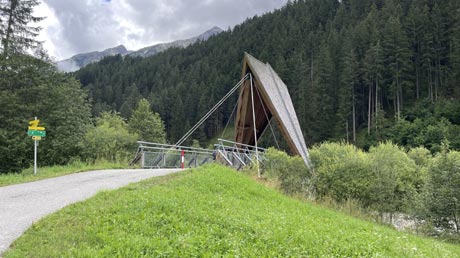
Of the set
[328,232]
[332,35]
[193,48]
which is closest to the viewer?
[328,232]

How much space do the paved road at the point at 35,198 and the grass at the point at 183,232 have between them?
17.3 inches

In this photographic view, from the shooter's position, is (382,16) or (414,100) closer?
(414,100)

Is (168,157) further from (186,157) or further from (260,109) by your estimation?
(260,109)

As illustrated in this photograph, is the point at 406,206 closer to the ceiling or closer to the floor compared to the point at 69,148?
closer to the floor

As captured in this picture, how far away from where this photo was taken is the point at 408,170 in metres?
12.8

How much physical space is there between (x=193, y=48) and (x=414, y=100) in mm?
88055

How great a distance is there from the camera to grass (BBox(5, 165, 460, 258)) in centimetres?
407

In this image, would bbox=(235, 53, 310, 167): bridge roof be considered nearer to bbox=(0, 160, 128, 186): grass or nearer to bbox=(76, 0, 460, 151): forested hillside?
bbox=(0, 160, 128, 186): grass

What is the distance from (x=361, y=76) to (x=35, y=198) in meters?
51.8

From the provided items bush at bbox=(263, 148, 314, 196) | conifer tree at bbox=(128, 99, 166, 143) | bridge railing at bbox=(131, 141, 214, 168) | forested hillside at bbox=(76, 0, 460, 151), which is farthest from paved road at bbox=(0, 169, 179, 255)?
conifer tree at bbox=(128, 99, 166, 143)

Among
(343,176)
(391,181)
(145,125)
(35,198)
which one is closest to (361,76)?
(145,125)

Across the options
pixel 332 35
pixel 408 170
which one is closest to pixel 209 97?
pixel 332 35

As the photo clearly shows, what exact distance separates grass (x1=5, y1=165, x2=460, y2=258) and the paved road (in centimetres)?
44

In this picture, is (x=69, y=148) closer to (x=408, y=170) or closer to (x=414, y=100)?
(x=408, y=170)
